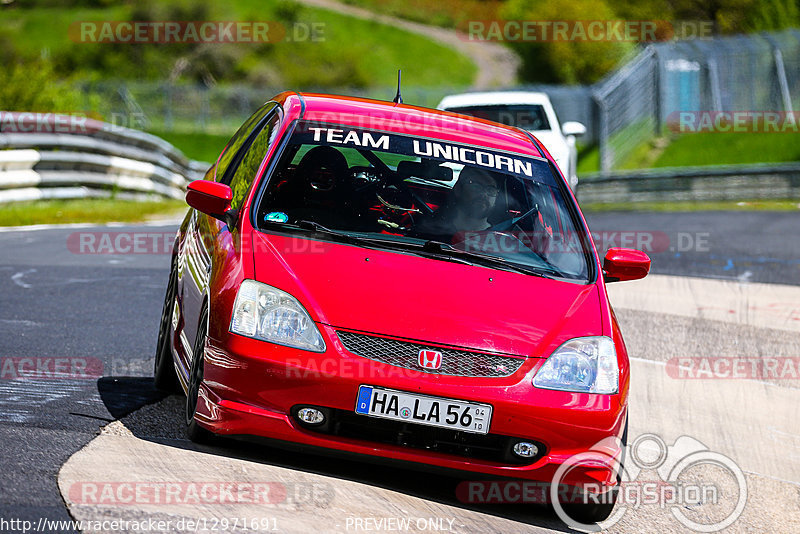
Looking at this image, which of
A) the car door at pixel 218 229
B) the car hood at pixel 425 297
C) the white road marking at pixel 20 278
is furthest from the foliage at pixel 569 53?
the car hood at pixel 425 297

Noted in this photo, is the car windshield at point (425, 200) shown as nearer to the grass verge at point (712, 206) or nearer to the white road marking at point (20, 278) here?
the white road marking at point (20, 278)

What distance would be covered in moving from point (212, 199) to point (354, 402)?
4.36 ft

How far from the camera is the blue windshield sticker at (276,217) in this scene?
5.38m

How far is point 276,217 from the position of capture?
5.42 m

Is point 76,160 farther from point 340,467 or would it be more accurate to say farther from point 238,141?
point 340,467

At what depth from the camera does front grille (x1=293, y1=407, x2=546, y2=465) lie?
469 centimetres

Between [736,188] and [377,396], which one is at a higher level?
[736,188]

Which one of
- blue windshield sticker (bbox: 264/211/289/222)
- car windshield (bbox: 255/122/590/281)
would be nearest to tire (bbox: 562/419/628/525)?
car windshield (bbox: 255/122/590/281)

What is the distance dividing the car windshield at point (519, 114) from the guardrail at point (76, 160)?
4.61 metres

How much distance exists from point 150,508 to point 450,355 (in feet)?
4.24

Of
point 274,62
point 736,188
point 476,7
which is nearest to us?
point 736,188

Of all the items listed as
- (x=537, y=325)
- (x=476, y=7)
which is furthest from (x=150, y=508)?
(x=476, y=7)

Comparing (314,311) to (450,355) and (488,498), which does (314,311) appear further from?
(488,498)

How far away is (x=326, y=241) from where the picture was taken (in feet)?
17.2
